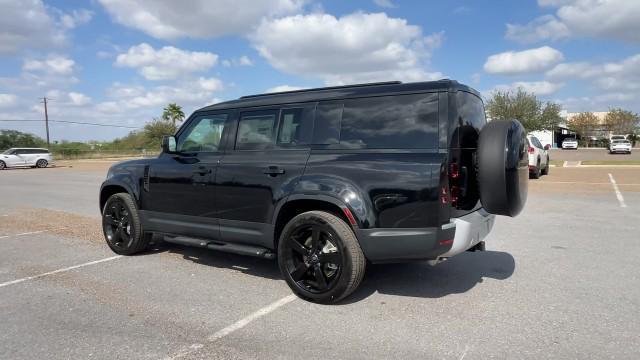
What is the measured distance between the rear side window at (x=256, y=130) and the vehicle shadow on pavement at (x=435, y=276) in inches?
70.3

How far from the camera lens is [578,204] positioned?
10.2m

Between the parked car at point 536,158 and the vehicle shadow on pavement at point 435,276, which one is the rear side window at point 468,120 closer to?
the vehicle shadow on pavement at point 435,276

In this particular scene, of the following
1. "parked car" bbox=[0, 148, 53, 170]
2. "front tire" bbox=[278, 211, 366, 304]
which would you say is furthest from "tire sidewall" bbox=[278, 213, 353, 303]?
"parked car" bbox=[0, 148, 53, 170]

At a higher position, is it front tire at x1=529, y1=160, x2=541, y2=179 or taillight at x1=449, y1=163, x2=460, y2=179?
taillight at x1=449, y1=163, x2=460, y2=179

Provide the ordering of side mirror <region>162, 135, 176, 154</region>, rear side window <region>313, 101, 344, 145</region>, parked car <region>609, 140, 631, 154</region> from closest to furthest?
A: rear side window <region>313, 101, 344, 145</region>
side mirror <region>162, 135, 176, 154</region>
parked car <region>609, 140, 631, 154</region>

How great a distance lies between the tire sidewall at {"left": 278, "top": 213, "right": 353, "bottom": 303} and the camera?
396 cm

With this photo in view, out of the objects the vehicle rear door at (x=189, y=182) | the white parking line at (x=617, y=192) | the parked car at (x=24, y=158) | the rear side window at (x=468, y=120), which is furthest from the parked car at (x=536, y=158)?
the parked car at (x=24, y=158)

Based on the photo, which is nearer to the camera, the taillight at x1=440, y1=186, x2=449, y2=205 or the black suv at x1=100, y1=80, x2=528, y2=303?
the taillight at x1=440, y1=186, x2=449, y2=205

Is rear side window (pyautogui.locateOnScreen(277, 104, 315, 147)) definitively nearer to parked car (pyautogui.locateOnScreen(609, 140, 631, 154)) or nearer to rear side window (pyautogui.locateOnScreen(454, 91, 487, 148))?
rear side window (pyautogui.locateOnScreen(454, 91, 487, 148))

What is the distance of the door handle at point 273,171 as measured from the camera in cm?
443

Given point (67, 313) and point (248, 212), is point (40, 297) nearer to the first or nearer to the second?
point (67, 313)

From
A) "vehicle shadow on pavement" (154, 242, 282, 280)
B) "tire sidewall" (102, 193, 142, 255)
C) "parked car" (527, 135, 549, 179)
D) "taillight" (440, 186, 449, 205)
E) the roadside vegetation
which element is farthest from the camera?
the roadside vegetation

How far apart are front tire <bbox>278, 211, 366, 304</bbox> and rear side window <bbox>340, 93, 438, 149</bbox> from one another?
77 cm

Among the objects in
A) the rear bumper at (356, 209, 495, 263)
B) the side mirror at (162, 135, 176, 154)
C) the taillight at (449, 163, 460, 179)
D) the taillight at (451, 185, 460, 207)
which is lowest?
the rear bumper at (356, 209, 495, 263)
